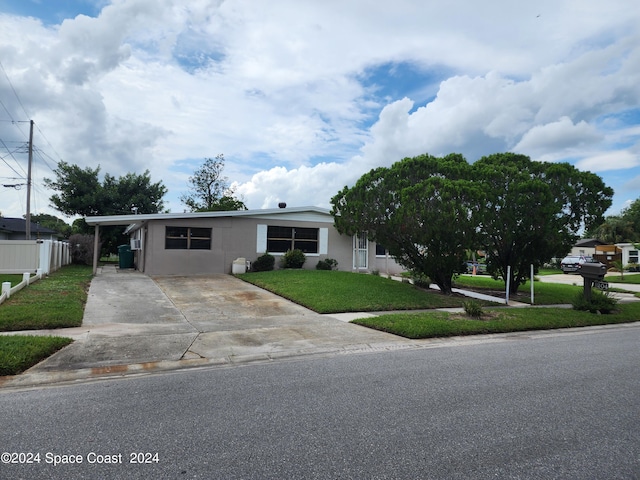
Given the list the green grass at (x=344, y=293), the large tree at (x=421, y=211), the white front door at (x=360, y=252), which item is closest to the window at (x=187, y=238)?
the green grass at (x=344, y=293)

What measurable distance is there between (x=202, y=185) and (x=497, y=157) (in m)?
32.1

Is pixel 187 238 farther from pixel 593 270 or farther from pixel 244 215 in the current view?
pixel 593 270

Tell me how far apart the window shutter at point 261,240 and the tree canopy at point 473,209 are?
4998 millimetres

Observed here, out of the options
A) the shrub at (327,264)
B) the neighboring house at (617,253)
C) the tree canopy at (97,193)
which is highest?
the tree canopy at (97,193)

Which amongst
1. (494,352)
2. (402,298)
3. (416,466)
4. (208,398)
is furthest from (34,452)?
→ (402,298)

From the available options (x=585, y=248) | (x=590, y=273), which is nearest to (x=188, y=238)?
(x=590, y=273)

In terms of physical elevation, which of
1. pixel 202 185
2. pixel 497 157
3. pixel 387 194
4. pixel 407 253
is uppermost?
pixel 202 185

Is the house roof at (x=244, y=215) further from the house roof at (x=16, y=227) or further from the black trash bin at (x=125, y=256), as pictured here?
the house roof at (x=16, y=227)

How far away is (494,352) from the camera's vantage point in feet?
22.5

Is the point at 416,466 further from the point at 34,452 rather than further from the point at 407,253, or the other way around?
the point at 407,253

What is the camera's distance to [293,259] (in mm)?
19062

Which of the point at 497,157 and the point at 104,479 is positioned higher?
the point at 497,157

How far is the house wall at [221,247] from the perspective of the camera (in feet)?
57.5

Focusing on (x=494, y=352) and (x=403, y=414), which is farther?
(x=494, y=352)
